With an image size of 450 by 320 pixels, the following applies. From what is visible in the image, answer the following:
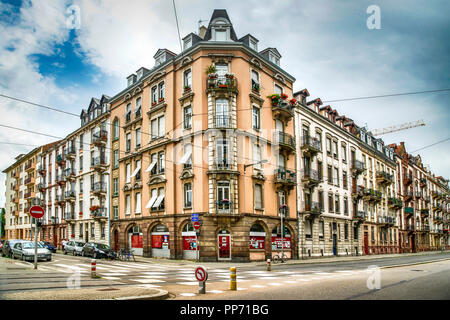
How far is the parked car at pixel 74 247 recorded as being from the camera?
113ft

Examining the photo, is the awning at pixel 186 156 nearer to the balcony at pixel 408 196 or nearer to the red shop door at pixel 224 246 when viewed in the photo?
the red shop door at pixel 224 246

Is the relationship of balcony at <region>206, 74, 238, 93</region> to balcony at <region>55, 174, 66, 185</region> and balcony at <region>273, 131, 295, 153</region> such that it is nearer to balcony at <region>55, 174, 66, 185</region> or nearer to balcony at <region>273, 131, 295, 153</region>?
balcony at <region>273, 131, 295, 153</region>

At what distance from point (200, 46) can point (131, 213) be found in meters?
16.7

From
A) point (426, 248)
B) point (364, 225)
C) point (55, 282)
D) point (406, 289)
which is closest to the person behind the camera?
point (406, 289)

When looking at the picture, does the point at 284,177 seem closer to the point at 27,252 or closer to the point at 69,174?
the point at 27,252

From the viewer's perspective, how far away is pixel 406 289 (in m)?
10.8

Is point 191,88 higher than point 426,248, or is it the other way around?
point 191,88

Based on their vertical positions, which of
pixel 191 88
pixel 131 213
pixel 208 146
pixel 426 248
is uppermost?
pixel 191 88

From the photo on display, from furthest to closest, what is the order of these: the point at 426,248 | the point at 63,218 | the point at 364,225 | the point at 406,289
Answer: the point at 426,248 < the point at 63,218 < the point at 364,225 < the point at 406,289

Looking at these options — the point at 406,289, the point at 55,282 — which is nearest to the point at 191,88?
the point at 55,282

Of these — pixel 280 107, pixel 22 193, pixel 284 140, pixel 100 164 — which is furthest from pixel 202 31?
pixel 22 193

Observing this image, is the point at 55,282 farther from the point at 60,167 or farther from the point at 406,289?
the point at 60,167

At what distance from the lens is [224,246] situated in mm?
27672

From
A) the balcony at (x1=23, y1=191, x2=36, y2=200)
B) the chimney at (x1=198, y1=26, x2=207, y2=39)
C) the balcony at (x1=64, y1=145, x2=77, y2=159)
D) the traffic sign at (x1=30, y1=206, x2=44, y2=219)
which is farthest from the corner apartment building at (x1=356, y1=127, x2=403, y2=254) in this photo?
the balcony at (x1=23, y1=191, x2=36, y2=200)
